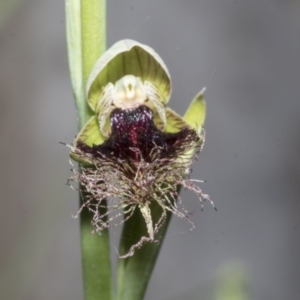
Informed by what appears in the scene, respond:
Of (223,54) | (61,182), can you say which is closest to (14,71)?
(61,182)

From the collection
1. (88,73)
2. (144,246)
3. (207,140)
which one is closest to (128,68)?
(88,73)

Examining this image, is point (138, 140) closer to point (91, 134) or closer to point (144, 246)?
point (91, 134)

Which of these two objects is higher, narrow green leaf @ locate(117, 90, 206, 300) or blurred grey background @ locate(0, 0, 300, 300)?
blurred grey background @ locate(0, 0, 300, 300)

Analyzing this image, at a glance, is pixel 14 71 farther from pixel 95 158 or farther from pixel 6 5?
pixel 95 158

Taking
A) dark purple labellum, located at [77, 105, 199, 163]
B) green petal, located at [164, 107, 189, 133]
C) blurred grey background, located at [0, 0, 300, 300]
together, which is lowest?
dark purple labellum, located at [77, 105, 199, 163]

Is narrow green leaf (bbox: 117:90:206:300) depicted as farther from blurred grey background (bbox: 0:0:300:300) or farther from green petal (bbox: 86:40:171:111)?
blurred grey background (bbox: 0:0:300:300)

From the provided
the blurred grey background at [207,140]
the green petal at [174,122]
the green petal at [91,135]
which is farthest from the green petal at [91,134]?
the blurred grey background at [207,140]

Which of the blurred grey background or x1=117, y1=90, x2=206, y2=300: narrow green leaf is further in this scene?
the blurred grey background

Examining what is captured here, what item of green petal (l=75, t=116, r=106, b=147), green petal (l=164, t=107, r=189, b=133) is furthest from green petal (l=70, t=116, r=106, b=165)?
green petal (l=164, t=107, r=189, b=133)
